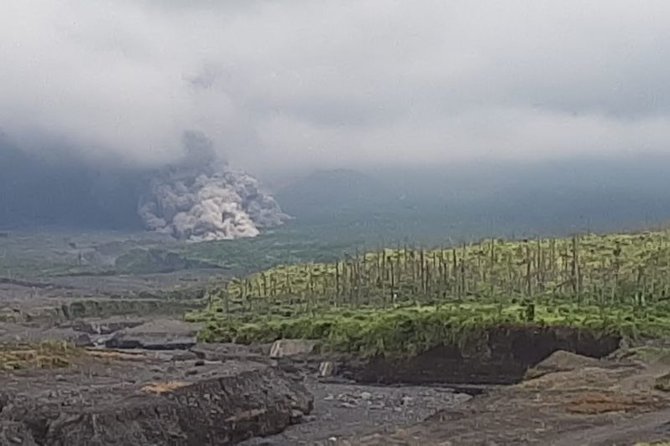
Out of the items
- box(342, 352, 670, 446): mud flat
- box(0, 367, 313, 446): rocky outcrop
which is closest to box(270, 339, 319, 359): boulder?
box(0, 367, 313, 446): rocky outcrop

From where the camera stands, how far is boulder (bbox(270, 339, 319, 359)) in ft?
359

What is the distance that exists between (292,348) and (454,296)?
24039 mm

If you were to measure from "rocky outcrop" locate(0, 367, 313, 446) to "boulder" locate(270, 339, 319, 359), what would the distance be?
115ft

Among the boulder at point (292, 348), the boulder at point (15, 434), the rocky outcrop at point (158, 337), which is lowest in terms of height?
the rocky outcrop at point (158, 337)

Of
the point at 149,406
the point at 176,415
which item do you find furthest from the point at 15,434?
the point at 176,415

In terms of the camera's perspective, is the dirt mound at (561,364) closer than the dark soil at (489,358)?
Yes

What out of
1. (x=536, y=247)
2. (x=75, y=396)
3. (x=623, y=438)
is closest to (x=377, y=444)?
(x=623, y=438)

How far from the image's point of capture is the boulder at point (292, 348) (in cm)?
10956

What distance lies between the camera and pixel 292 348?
11069 centimetres

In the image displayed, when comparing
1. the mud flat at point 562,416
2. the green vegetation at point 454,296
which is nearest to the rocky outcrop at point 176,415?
the mud flat at point 562,416

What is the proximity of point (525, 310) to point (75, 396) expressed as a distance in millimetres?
49634

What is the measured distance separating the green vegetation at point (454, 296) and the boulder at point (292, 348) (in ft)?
5.28

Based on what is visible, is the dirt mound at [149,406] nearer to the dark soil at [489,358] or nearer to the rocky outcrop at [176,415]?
the rocky outcrop at [176,415]

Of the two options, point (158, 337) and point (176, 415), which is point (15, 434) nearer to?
point (176, 415)
